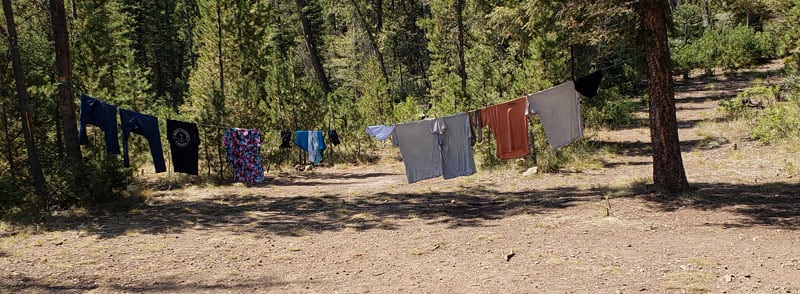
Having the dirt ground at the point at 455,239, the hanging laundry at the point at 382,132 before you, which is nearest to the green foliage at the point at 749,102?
the dirt ground at the point at 455,239

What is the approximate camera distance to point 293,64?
18094 mm

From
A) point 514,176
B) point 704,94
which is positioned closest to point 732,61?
point 704,94

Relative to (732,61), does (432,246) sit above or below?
below

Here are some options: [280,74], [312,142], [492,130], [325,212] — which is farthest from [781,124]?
[280,74]

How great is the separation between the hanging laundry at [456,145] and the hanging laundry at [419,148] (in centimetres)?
13

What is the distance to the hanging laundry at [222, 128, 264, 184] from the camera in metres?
13.6

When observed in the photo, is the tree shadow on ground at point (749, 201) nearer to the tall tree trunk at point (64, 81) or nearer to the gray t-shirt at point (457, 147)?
the gray t-shirt at point (457, 147)

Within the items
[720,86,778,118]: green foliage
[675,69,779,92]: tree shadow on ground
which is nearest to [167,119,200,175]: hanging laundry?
[720,86,778,118]: green foliage

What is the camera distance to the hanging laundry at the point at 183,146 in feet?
38.4

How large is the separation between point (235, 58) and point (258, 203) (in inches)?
323

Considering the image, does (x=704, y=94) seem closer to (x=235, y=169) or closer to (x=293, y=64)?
(x=293, y=64)

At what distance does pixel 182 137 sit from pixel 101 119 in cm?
176

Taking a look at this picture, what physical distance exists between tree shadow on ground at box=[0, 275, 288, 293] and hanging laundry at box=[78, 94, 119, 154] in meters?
4.60

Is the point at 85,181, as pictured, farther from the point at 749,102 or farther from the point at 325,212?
the point at 749,102
